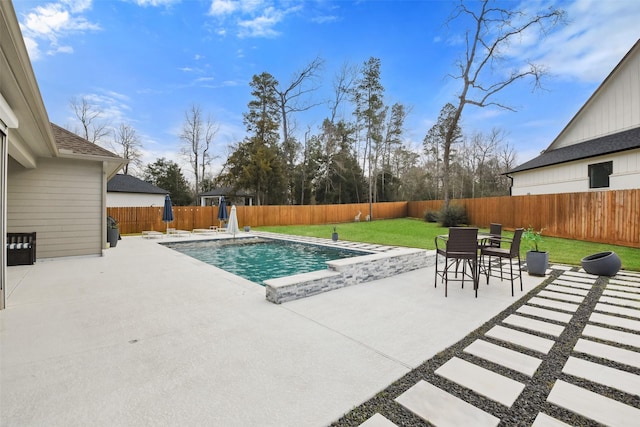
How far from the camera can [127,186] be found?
20.9 m

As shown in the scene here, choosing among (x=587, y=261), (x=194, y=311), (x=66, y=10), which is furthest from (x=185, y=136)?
(x=587, y=261)

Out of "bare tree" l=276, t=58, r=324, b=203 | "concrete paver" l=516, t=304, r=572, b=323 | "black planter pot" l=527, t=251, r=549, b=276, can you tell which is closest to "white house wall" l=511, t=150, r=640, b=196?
"black planter pot" l=527, t=251, r=549, b=276

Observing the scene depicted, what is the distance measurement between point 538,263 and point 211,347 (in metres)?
5.90

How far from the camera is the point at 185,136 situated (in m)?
24.7

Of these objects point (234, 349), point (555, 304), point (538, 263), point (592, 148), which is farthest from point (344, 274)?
point (592, 148)

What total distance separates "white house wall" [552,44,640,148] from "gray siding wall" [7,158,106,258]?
18731 millimetres

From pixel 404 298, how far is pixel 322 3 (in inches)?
451

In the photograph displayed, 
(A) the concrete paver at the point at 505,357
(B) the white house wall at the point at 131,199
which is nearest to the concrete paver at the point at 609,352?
(A) the concrete paver at the point at 505,357

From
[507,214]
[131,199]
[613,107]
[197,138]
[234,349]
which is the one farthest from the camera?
[197,138]

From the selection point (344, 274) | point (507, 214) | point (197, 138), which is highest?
point (197, 138)

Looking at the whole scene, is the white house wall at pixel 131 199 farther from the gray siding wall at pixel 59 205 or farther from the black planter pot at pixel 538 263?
the black planter pot at pixel 538 263

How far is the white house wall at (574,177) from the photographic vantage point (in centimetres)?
996

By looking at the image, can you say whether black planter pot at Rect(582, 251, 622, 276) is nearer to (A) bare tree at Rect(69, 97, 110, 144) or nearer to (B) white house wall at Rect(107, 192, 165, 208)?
(B) white house wall at Rect(107, 192, 165, 208)

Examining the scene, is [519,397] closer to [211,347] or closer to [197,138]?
[211,347]
